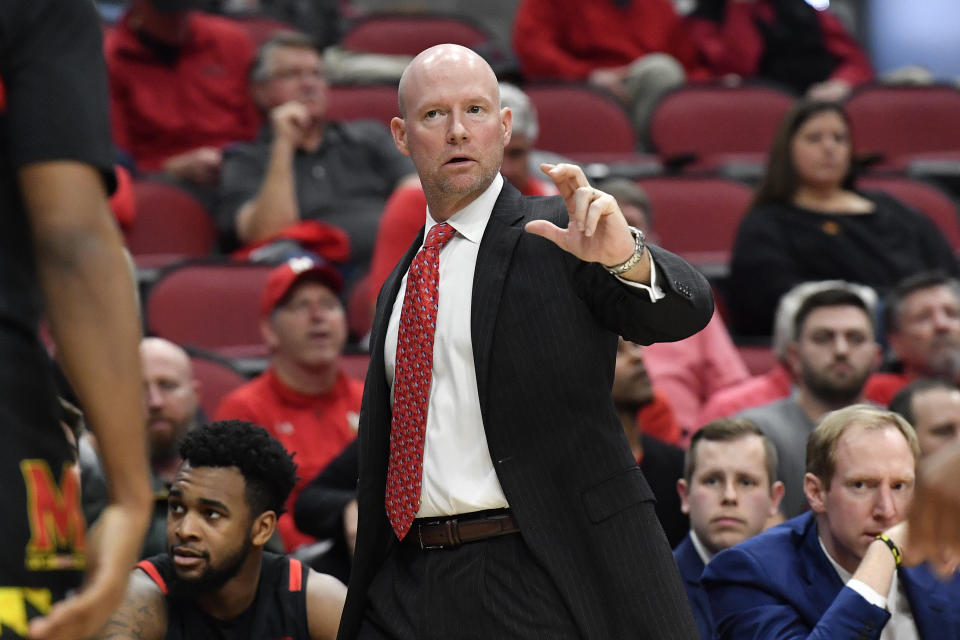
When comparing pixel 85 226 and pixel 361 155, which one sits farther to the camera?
pixel 361 155

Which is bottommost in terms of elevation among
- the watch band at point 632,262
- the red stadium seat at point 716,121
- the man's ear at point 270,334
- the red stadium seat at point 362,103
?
the watch band at point 632,262

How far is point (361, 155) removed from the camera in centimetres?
678

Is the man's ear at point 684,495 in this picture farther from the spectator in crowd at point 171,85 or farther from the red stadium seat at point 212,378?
the spectator in crowd at point 171,85

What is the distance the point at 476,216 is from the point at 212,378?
2.63 m

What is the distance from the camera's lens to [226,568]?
3.36 metres

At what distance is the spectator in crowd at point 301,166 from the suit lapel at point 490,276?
3534 mm

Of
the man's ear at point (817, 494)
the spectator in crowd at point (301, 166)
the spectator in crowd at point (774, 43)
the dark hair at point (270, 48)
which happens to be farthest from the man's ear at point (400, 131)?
the spectator in crowd at point (774, 43)

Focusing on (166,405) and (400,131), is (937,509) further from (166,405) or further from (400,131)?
(166,405)

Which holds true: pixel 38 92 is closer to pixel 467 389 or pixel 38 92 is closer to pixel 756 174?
pixel 467 389

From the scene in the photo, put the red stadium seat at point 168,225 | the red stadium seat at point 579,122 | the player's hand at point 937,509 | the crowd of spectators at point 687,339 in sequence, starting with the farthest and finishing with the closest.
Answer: the red stadium seat at point 579,122 → the red stadium seat at point 168,225 → the crowd of spectators at point 687,339 → the player's hand at point 937,509

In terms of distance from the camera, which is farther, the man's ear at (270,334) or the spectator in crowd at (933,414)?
the man's ear at (270,334)

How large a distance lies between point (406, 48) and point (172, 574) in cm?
551

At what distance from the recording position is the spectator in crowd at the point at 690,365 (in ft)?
18.3

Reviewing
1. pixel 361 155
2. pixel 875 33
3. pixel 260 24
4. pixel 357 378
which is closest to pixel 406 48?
pixel 260 24
